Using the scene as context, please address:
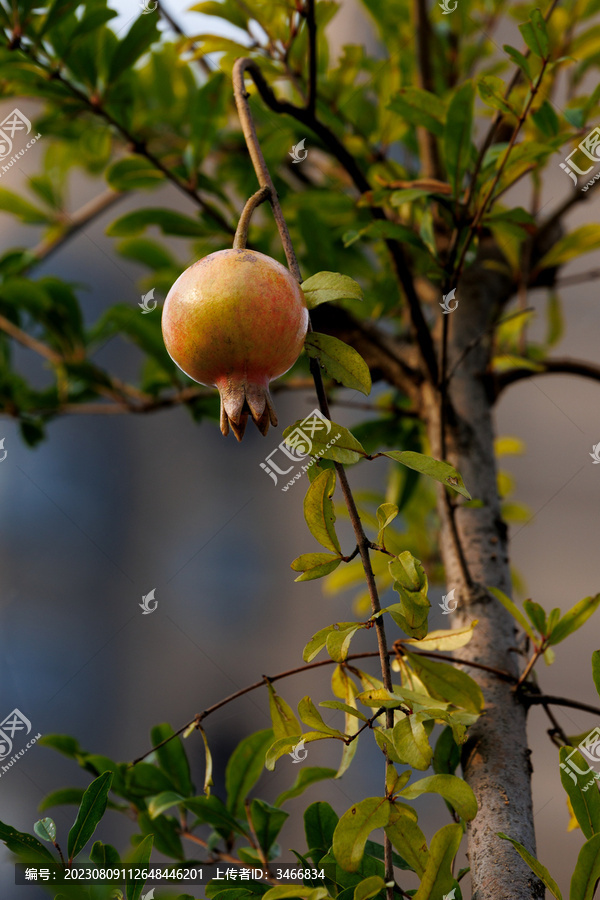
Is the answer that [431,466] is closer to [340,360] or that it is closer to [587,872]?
[340,360]

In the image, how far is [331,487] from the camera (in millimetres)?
449

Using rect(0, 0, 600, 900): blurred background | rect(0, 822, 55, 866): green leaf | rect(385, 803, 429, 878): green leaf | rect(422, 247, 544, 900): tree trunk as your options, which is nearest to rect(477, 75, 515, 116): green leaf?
rect(422, 247, 544, 900): tree trunk

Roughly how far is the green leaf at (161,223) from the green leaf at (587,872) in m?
0.66

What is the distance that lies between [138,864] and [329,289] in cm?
35

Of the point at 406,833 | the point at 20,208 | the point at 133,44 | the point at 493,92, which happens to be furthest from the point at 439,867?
the point at 20,208

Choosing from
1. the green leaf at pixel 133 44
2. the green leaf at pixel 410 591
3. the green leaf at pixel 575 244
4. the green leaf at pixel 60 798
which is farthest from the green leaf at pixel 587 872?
the green leaf at pixel 133 44

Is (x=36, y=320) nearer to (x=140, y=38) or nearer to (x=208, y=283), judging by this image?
(x=140, y=38)

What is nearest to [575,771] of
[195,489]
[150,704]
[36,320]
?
[36,320]

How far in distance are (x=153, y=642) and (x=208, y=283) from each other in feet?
6.45

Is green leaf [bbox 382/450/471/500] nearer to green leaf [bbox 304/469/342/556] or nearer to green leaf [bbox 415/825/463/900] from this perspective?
green leaf [bbox 304/469/342/556]

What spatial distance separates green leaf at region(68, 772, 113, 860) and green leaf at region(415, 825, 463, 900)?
0.20m

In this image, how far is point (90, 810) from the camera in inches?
18.7

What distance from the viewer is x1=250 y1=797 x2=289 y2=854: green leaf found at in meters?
0.57

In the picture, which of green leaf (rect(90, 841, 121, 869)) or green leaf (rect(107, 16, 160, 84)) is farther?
green leaf (rect(107, 16, 160, 84))
